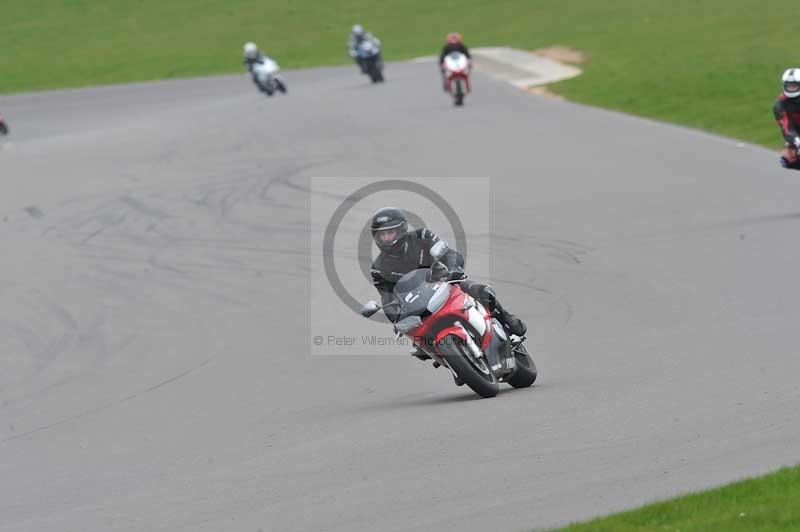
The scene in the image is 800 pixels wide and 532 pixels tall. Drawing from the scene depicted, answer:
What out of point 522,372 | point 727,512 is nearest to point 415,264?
point 522,372

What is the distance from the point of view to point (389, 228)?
10133 millimetres

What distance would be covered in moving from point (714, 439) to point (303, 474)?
230 centimetres

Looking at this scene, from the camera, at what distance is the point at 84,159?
2728 cm

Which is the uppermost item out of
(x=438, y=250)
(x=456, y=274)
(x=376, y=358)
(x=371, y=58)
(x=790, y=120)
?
(x=438, y=250)

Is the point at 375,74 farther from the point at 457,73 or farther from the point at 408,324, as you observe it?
the point at 408,324

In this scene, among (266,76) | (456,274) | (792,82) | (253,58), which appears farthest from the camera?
(253,58)

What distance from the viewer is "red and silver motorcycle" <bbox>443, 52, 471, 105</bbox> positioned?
32.1 metres

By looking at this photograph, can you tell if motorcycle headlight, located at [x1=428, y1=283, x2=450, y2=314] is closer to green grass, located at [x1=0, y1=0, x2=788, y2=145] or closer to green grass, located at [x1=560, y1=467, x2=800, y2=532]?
green grass, located at [x1=560, y1=467, x2=800, y2=532]

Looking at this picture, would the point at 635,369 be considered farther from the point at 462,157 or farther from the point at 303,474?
the point at 462,157

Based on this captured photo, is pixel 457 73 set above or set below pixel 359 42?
above

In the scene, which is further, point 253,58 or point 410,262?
point 253,58

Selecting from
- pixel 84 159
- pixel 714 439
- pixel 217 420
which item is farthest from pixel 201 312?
pixel 84 159

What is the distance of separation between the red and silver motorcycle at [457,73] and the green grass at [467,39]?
290 cm

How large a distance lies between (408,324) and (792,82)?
346 inches
